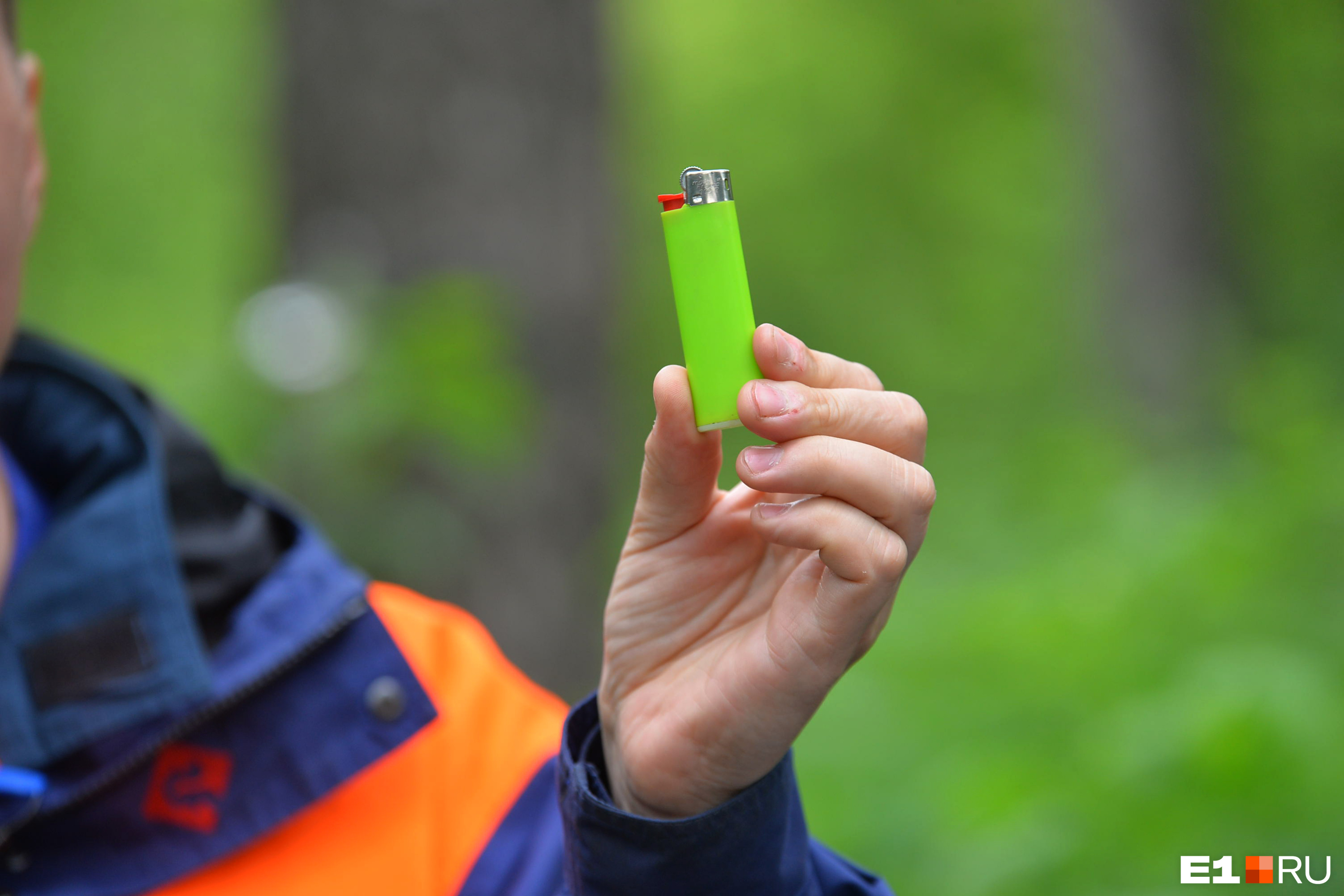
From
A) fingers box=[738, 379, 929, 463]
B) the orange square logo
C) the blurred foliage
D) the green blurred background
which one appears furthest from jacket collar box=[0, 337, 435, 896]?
the orange square logo

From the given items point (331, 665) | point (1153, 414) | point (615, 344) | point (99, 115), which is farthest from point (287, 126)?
point (99, 115)

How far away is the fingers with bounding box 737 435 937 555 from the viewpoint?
1.10 meters

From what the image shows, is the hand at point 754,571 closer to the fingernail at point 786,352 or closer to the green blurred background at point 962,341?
the fingernail at point 786,352

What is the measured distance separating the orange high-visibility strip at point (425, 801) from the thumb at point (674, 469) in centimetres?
47

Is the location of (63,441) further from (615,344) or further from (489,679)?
(615,344)

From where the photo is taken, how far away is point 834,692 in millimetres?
4461

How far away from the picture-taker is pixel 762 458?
1.13 metres

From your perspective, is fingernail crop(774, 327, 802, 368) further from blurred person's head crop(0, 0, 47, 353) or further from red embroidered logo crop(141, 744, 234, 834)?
blurred person's head crop(0, 0, 47, 353)

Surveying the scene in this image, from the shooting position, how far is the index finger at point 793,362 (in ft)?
3.76

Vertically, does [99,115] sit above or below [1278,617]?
above

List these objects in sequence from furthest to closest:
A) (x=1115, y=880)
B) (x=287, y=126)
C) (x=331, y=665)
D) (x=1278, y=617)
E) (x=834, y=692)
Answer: (x=834, y=692) < (x=1278, y=617) < (x=287, y=126) < (x=1115, y=880) < (x=331, y=665)

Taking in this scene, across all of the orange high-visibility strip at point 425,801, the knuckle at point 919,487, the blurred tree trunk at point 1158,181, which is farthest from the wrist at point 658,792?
the blurred tree trunk at point 1158,181

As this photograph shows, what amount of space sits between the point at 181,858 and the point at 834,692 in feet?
10.9

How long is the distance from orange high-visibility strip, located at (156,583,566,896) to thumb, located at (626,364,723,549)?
0.47m
